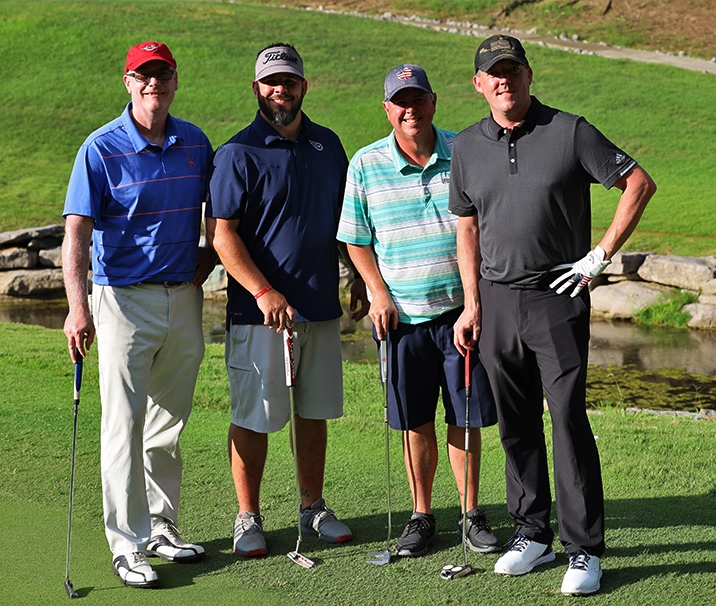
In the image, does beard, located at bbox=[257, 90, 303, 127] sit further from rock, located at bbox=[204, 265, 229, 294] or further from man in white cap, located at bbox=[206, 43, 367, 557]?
rock, located at bbox=[204, 265, 229, 294]

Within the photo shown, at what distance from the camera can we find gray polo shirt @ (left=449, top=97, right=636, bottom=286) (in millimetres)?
3635

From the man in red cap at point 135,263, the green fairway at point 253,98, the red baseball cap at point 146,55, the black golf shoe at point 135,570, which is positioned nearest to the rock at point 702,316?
the green fairway at point 253,98

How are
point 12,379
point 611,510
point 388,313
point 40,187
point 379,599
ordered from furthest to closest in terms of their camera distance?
point 40,187, point 12,379, point 611,510, point 388,313, point 379,599

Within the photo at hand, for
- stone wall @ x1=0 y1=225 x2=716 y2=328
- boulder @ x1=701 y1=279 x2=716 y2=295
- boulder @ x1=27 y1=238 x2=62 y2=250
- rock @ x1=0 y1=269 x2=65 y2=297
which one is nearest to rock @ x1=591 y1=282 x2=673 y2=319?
stone wall @ x1=0 y1=225 x2=716 y2=328

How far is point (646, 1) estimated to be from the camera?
1297 inches

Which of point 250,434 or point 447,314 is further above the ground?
point 447,314

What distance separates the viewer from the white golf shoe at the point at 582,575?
11.9ft

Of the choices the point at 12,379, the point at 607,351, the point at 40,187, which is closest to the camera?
the point at 12,379

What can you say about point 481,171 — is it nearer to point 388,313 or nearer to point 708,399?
point 388,313

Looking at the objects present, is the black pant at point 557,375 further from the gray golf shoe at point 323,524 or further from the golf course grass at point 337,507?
the gray golf shoe at point 323,524

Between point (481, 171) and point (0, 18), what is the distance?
90.9 feet

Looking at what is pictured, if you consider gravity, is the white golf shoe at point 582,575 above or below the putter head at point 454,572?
above

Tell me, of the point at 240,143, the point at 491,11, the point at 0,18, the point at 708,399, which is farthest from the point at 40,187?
the point at 491,11

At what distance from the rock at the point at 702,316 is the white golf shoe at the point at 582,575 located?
319 inches
